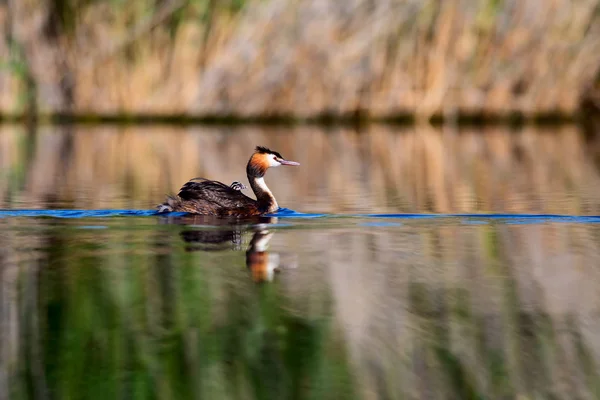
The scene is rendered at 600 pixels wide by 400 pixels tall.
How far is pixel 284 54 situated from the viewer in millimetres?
20984

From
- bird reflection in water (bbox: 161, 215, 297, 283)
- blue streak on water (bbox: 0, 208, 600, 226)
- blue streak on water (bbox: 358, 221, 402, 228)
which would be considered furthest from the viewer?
blue streak on water (bbox: 0, 208, 600, 226)

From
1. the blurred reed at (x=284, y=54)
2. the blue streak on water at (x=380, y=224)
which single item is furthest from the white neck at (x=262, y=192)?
the blurred reed at (x=284, y=54)

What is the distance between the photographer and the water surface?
4410mm

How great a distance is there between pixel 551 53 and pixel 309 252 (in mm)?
15264

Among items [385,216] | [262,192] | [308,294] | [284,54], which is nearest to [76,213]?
[262,192]

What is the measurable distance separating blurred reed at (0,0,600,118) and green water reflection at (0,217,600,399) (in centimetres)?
1324

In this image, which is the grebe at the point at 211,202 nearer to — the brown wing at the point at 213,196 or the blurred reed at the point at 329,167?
the brown wing at the point at 213,196

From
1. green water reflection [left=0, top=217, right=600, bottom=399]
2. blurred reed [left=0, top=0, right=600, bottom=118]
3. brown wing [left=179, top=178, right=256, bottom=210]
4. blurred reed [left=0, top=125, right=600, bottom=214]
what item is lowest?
green water reflection [left=0, top=217, right=600, bottom=399]

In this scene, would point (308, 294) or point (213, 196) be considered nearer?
point (308, 294)

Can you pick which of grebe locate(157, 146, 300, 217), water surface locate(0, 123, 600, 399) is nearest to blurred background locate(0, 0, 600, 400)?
water surface locate(0, 123, 600, 399)

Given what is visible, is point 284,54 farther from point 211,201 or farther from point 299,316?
point 299,316

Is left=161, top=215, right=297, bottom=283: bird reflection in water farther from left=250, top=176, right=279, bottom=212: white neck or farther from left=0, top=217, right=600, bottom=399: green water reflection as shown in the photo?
left=250, top=176, right=279, bottom=212: white neck

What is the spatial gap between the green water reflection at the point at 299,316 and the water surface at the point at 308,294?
0.04ft

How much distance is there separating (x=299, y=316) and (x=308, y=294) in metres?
0.51
